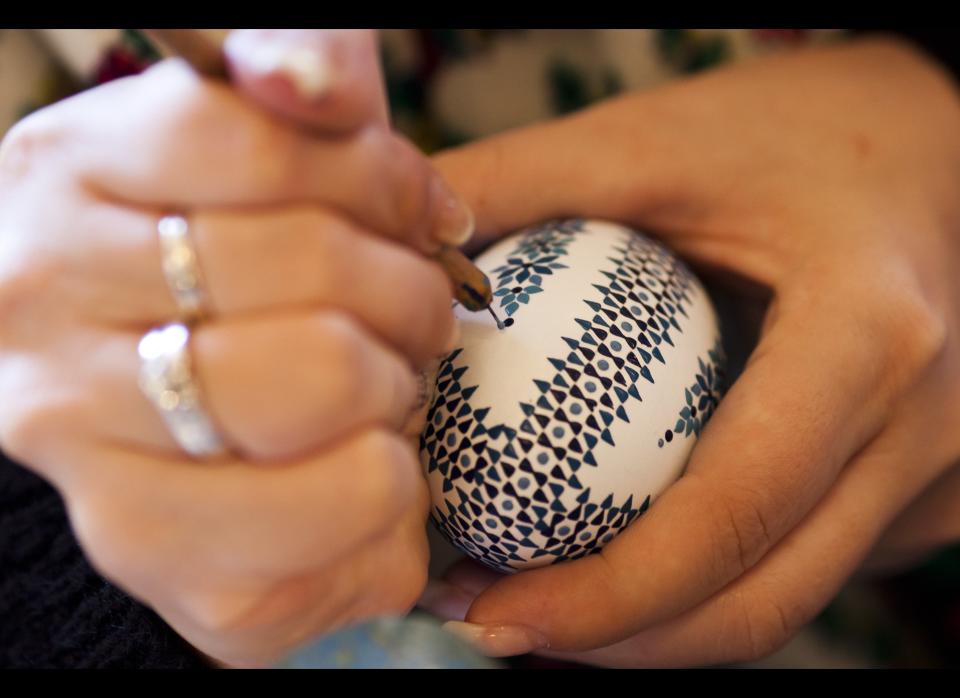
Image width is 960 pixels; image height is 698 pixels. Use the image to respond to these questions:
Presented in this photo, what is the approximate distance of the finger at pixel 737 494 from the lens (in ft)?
1.63

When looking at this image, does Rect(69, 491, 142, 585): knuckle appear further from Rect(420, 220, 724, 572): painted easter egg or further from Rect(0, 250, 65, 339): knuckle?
Rect(420, 220, 724, 572): painted easter egg

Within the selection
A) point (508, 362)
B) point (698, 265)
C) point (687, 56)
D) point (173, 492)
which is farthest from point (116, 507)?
point (687, 56)

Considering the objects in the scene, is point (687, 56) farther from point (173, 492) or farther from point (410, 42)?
point (173, 492)

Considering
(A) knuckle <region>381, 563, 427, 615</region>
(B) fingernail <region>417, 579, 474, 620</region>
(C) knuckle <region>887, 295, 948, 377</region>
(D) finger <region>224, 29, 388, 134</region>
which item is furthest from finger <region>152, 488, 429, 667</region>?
(C) knuckle <region>887, 295, 948, 377</region>

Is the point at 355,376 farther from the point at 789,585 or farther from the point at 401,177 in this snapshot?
the point at 789,585

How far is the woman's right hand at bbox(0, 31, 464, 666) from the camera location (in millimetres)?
338

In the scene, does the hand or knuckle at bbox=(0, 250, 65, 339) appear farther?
the hand

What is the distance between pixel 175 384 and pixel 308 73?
0.14 m

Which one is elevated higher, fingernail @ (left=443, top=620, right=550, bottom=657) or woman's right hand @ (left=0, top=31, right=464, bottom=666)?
woman's right hand @ (left=0, top=31, right=464, bottom=666)

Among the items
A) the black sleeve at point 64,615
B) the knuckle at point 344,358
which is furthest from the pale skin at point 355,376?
the black sleeve at point 64,615

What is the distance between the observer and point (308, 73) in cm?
Result: 32

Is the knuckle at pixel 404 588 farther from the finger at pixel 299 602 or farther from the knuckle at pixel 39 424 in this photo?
the knuckle at pixel 39 424

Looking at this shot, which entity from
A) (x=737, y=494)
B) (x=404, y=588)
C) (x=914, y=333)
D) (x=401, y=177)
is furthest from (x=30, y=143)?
(x=914, y=333)

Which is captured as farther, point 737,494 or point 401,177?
point 737,494
